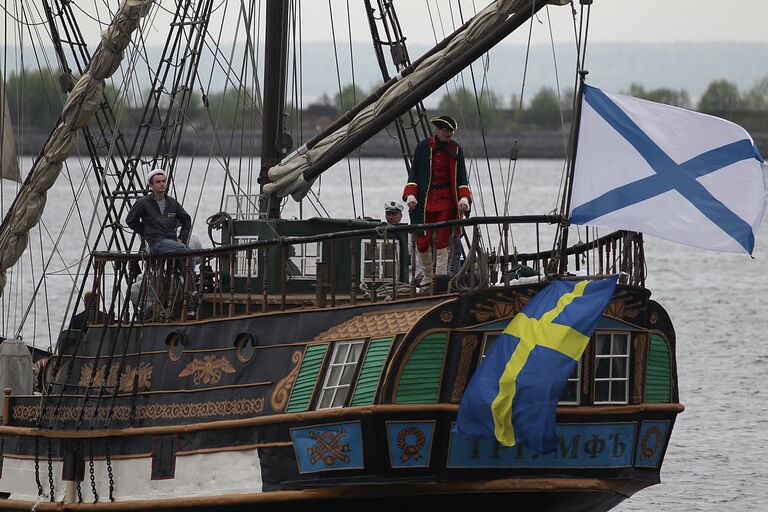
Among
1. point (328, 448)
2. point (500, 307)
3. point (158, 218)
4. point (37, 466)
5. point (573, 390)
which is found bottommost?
point (37, 466)

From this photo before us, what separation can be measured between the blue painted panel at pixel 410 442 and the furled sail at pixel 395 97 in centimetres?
373

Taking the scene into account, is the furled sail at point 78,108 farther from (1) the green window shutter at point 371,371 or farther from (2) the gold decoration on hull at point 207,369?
(1) the green window shutter at point 371,371

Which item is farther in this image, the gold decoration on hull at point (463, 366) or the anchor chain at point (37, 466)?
the anchor chain at point (37, 466)

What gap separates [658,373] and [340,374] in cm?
312

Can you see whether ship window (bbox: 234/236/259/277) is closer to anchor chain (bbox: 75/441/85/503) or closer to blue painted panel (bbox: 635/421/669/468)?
anchor chain (bbox: 75/441/85/503)

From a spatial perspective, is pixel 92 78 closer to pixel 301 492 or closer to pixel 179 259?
pixel 179 259

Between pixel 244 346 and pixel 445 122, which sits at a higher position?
pixel 445 122

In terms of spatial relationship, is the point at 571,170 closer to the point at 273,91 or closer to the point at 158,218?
the point at 158,218

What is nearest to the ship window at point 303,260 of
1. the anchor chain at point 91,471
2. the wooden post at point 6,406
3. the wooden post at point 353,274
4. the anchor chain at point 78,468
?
the wooden post at point 353,274

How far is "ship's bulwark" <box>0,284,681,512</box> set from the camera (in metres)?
16.6

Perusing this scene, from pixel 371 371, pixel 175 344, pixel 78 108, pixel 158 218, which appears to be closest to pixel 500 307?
pixel 371 371

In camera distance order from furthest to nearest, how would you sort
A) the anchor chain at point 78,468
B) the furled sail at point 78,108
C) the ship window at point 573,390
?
1. the furled sail at point 78,108
2. the anchor chain at point 78,468
3. the ship window at point 573,390

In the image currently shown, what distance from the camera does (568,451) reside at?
56.4ft

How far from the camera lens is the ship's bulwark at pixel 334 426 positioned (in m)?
16.6
